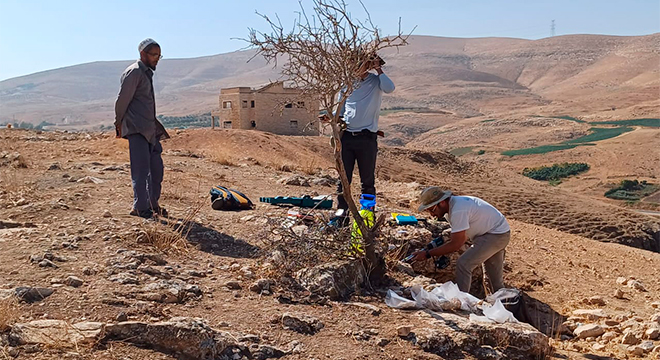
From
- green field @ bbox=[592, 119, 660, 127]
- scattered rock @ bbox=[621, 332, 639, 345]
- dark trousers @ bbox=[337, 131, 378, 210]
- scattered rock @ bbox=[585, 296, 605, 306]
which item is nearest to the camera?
scattered rock @ bbox=[621, 332, 639, 345]

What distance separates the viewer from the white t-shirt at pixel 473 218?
4.92 meters

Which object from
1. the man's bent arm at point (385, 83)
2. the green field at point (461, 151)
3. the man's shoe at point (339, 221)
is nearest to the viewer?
the man's shoe at point (339, 221)

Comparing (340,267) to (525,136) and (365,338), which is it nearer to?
(365,338)

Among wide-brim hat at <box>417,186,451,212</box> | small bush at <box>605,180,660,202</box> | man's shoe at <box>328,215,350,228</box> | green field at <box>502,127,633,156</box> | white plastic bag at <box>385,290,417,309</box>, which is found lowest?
small bush at <box>605,180,660,202</box>

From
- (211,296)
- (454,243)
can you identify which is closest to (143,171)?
(211,296)

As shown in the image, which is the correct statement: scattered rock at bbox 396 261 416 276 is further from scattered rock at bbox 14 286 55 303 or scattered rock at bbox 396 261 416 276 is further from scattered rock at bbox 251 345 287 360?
scattered rock at bbox 14 286 55 303

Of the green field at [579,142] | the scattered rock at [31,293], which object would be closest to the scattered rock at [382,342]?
the scattered rock at [31,293]

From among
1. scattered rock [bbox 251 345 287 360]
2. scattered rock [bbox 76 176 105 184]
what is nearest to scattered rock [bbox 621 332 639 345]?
scattered rock [bbox 251 345 287 360]

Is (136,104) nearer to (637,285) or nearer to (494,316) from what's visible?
(494,316)

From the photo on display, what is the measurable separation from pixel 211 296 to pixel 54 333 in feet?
3.40

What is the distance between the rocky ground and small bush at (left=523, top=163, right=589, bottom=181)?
22516 millimetres

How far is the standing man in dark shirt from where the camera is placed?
5234 millimetres

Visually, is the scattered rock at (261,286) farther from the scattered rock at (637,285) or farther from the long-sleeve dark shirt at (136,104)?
the scattered rock at (637,285)

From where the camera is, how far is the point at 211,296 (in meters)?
3.88
